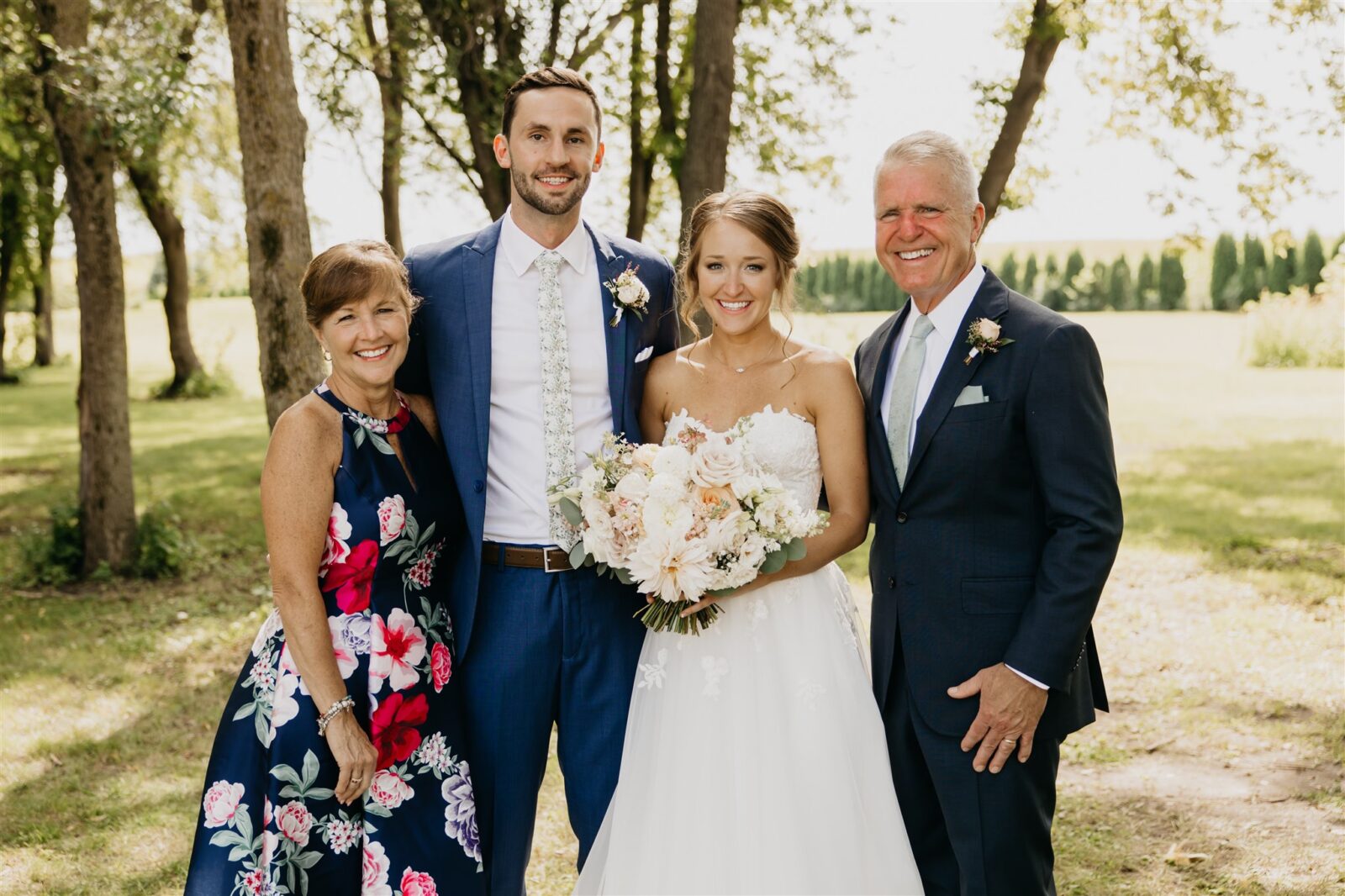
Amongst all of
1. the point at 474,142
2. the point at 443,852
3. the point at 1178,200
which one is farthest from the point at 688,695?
the point at 1178,200

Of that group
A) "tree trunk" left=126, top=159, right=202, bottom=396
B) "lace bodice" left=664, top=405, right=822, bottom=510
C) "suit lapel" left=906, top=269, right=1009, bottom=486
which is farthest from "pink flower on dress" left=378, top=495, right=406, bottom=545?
"tree trunk" left=126, top=159, right=202, bottom=396

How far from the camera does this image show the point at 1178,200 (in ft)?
36.7

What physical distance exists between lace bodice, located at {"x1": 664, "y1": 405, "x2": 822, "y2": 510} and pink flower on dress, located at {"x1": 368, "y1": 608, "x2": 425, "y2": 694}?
124 centimetres

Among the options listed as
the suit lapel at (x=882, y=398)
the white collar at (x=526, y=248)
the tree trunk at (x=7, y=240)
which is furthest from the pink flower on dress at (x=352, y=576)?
the tree trunk at (x=7, y=240)

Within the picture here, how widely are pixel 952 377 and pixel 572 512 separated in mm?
1206

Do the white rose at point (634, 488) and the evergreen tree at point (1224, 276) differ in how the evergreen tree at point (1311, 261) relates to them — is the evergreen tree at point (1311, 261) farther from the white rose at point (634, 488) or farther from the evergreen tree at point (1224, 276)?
the white rose at point (634, 488)

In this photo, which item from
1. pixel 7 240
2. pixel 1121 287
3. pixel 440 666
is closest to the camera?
pixel 440 666

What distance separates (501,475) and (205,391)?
24592 millimetres

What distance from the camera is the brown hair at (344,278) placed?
10.8 ft

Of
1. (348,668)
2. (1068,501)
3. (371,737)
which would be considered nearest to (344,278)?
(348,668)

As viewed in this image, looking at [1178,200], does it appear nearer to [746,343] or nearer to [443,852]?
[746,343]

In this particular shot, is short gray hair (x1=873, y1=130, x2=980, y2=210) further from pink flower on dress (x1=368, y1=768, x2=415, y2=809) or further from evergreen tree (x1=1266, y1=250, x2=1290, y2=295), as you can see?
evergreen tree (x1=1266, y1=250, x2=1290, y2=295)

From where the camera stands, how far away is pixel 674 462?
3193 mm

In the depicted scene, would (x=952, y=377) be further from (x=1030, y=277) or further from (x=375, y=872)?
(x=1030, y=277)
